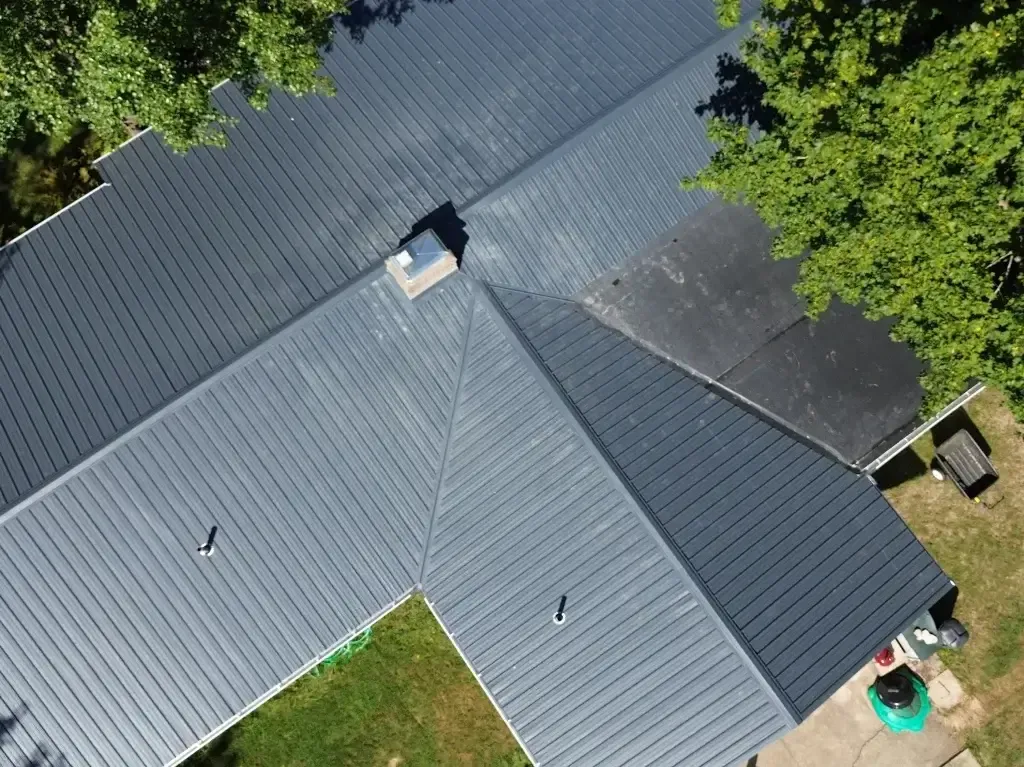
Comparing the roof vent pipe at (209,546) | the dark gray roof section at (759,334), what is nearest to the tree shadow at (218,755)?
the roof vent pipe at (209,546)

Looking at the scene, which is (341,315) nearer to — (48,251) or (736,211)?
(48,251)

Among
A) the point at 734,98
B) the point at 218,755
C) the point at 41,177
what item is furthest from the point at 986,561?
the point at 41,177

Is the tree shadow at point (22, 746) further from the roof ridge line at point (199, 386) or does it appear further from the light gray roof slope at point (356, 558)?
the roof ridge line at point (199, 386)

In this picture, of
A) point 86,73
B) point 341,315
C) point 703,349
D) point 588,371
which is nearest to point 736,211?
point 703,349

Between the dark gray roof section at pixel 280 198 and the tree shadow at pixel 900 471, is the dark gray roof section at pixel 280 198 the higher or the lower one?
the higher one

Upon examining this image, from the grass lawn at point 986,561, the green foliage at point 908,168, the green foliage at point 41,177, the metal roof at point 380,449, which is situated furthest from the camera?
the green foliage at point 41,177

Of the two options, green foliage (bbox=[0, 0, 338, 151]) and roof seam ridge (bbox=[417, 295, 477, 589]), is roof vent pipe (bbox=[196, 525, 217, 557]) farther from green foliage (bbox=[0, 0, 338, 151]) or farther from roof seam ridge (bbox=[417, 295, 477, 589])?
green foliage (bbox=[0, 0, 338, 151])
